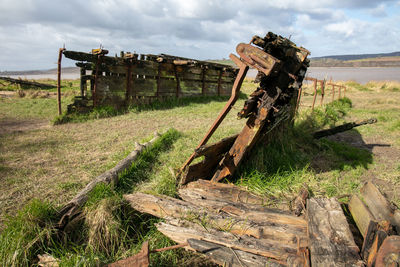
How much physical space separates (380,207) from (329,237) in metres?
0.80

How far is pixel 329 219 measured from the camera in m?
2.56

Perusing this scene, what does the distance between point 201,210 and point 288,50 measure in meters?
2.82

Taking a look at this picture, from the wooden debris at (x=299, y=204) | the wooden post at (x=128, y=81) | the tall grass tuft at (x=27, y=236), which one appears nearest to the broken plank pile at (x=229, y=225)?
the wooden debris at (x=299, y=204)

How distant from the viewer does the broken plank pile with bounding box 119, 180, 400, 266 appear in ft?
6.97

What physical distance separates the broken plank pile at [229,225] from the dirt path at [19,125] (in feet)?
21.6

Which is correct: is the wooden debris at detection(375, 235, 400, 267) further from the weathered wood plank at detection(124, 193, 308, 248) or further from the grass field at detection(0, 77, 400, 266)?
the grass field at detection(0, 77, 400, 266)

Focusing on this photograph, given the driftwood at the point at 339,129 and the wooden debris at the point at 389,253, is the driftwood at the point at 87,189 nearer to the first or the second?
the wooden debris at the point at 389,253

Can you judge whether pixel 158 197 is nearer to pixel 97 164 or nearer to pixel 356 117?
pixel 97 164

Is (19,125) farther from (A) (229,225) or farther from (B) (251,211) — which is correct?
(B) (251,211)

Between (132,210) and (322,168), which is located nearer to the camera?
(132,210)

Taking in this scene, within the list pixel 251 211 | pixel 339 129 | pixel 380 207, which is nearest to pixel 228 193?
pixel 251 211

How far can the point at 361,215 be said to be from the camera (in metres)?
2.66

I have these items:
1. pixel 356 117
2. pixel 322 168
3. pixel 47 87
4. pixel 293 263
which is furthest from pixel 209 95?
pixel 293 263

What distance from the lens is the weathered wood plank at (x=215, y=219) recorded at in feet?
8.91
